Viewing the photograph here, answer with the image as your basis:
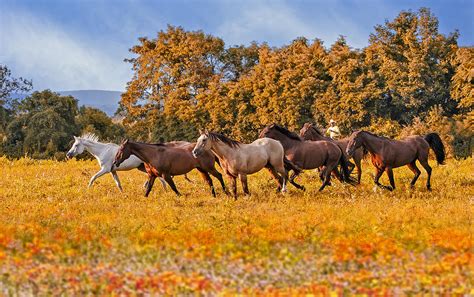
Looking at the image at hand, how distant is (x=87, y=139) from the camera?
2205 cm

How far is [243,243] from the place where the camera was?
34.4 feet

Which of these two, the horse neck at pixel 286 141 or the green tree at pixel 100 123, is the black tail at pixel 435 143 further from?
the green tree at pixel 100 123

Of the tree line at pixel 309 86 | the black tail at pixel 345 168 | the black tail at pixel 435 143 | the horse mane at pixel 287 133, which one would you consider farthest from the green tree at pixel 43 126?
the black tail at pixel 435 143

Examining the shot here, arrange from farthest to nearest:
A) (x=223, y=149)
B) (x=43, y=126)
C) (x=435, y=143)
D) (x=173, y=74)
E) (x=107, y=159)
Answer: (x=173, y=74) < (x=43, y=126) < (x=107, y=159) < (x=435, y=143) < (x=223, y=149)

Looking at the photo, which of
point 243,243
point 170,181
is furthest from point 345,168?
point 243,243

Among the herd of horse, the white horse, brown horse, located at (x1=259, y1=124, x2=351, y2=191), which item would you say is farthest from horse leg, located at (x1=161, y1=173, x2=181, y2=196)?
brown horse, located at (x1=259, y1=124, x2=351, y2=191)

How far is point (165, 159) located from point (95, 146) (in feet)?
15.5

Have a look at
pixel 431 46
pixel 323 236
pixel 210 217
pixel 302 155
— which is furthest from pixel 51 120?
pixel 323 236

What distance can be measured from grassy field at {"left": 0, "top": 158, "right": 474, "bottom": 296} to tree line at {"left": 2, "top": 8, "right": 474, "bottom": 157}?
899 inches

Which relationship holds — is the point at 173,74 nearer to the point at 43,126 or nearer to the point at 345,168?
the point at 43,126

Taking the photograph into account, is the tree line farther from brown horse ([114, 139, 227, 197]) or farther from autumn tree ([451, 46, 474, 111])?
brown horse ([114, 139, 227, 197])

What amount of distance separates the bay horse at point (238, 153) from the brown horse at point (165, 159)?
1.17m

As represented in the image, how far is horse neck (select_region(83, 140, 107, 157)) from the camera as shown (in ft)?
69.9

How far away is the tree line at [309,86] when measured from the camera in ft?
131
